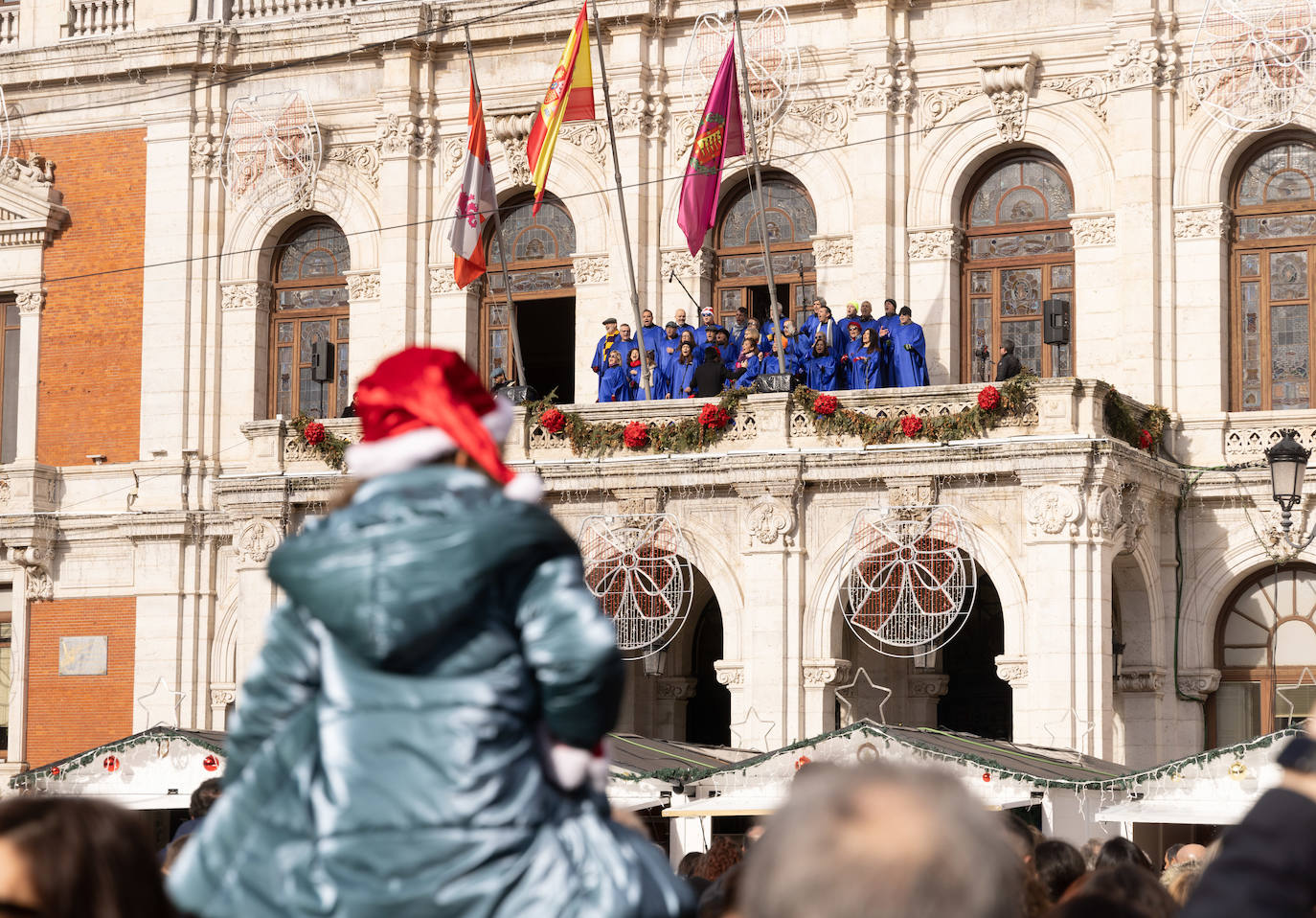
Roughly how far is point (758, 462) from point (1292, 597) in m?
6.69

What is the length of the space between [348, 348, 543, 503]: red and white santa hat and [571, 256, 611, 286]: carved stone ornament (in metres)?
22.6

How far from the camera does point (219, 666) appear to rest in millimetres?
27859

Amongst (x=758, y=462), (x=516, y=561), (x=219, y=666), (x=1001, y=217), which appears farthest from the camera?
(x=219, y=666)

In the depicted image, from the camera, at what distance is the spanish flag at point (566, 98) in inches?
971

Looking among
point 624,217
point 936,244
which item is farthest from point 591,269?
point 936,244

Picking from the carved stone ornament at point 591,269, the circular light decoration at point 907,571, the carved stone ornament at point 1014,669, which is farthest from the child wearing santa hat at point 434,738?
the carved stone ornament at point 591,269

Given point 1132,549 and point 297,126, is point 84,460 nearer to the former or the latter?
point 297,126

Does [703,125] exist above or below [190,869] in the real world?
above

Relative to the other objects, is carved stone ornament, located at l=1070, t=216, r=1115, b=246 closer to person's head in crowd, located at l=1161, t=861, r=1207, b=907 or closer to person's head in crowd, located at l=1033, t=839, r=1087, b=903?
person's head in crowd, located at l=1161, t=861, r=1207, b=907

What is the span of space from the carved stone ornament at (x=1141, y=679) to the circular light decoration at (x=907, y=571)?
8.32 ft

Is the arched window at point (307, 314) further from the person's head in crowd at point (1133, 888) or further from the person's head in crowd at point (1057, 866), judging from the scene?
the person's head in crowd at point (1133, 888)

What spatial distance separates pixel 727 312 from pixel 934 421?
18.3ft

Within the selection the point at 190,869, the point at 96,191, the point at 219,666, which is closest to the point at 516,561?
the point at 190,869

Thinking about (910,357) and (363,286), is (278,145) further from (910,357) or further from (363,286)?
(910,357)
